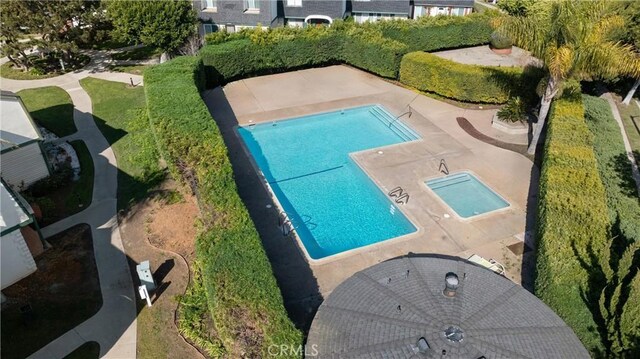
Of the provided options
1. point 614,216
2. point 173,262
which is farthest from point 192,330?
point 614,216

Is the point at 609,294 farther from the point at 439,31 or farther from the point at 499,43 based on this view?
the point at 499,43

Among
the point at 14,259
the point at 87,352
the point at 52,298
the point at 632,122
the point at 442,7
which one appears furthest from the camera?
the point at 442,7

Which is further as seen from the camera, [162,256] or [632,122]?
[632,122]

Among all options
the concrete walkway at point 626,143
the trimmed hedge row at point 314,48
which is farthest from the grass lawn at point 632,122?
the trimmed hedge row at point 314,48

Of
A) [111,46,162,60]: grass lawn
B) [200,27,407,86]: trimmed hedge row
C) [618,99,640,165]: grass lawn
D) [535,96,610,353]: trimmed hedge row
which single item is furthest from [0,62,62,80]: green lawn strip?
[618,99,640,165]: grass lawn

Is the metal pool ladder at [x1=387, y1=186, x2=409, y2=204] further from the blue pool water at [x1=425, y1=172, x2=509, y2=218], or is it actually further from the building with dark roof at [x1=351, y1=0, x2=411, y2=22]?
the building with dark roof at [x1=351, y1=0, x2=411, y2=22]

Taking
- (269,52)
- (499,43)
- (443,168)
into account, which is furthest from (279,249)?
(499,43)
